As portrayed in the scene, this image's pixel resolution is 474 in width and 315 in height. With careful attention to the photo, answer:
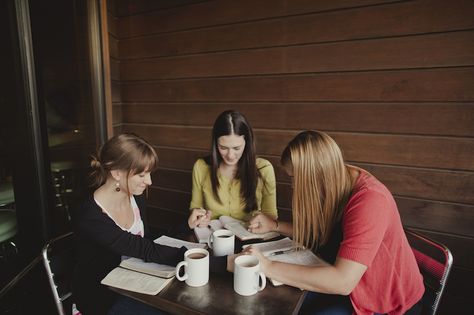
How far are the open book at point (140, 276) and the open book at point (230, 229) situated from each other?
31 centimetres

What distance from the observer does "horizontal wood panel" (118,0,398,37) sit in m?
2.17

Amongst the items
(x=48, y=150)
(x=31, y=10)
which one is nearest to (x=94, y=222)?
(x=48, y=150)

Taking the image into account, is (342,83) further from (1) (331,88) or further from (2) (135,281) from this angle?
(2) (135,281)

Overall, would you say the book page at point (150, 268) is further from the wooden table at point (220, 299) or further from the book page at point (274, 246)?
the book page at point (274, 246)

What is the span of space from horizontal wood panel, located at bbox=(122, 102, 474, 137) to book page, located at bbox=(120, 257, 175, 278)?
57.8 inches

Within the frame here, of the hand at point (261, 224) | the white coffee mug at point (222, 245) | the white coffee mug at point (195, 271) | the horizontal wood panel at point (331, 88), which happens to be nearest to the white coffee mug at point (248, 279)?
the white coffee mug at point (195, 271)

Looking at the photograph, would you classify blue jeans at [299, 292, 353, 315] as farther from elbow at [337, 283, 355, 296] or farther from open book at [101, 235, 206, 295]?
open book at [101, 235, 206, 295]

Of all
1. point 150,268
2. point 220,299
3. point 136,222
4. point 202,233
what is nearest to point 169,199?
point 136,222

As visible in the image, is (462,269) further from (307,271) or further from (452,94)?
(307,271)

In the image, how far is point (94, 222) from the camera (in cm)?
129

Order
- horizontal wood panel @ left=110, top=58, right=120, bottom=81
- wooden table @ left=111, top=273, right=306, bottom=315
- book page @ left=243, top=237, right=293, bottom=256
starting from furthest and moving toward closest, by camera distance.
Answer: horizontal wood panel @ left=110, top=58, right=120, bottom=81
book page @ left=243, top=237, right=293, bottom=256
wooden table @ left=111, top=273, right=306, bottom=315

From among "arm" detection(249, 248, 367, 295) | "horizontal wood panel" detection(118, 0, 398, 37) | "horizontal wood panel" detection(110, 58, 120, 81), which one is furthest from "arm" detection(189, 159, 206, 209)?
"horizontal wood panel" detection(110, 58, 120, 81)

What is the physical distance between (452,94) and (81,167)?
8.80ft

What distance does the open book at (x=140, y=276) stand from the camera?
1081mm
